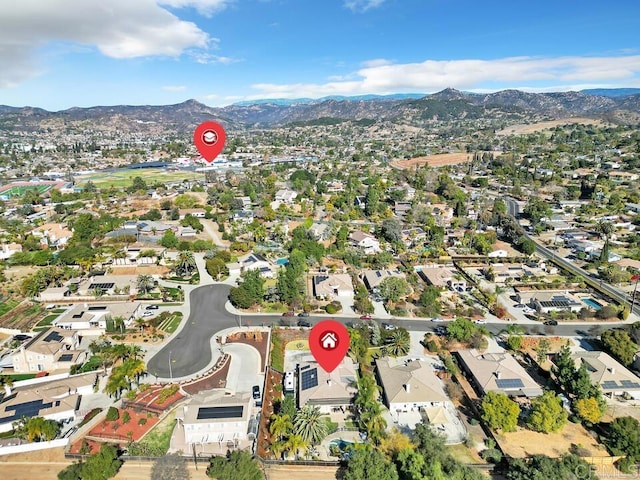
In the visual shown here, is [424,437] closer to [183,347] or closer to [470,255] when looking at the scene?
[183,347]

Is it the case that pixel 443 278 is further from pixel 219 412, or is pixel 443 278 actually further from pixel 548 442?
pixel 219 412

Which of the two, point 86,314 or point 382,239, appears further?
point 382,239

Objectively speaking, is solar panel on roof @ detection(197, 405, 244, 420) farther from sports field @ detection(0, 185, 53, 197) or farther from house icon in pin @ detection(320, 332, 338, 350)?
sports field @ detection(0, 185, 53, 197)

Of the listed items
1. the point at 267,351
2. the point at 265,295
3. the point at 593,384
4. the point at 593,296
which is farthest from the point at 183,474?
the point at 593,296

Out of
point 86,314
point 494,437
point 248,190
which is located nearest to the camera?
point 494,437

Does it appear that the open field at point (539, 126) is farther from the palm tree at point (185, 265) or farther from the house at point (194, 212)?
the palm tree at point (185, 265)

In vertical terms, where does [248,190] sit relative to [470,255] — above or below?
above
